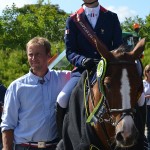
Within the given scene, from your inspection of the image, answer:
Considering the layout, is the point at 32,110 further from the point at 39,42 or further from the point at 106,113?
the point at 106,113

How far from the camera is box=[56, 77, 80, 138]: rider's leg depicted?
5.55 metres

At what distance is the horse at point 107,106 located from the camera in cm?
462

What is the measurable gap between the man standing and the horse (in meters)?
0.29

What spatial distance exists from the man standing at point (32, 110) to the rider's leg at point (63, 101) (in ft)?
0.47

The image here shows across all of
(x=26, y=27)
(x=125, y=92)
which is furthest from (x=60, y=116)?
(x=26, y=27)

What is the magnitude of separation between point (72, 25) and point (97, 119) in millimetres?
1415

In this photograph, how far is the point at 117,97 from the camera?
4699mm

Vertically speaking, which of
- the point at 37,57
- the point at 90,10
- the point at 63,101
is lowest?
the point at 63,101

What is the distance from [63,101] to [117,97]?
3.36ft

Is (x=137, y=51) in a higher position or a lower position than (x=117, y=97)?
higher

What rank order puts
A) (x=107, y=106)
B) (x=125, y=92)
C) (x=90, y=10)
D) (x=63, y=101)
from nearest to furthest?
(x=125, y=92)
(x=107, y=106)
(x=63, y=101)
(x=90, y=10)

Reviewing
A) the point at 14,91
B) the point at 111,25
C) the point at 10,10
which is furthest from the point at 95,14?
the point at 10,10

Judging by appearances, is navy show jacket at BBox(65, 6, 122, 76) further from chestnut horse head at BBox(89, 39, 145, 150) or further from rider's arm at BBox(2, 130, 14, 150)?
rider's arm at BBox(2, 130, 14, 150)

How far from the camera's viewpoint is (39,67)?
5.69m
